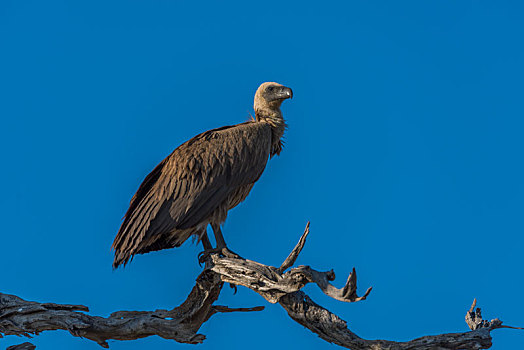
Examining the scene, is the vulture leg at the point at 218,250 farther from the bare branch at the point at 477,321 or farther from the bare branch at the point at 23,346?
the bare branch at the point at 477,321

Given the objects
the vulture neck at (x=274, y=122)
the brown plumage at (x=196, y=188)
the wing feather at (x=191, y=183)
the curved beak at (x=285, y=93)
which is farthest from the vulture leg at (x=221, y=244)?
the curved beak at (x=285, y=93)

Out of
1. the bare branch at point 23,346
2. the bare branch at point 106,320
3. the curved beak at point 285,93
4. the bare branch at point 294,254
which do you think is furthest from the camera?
the curved beak at point 285,93

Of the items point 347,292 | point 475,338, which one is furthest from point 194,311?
point 475,338

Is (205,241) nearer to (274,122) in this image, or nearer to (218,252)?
(218,252)

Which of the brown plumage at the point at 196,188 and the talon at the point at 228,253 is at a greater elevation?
the brown plumage at the point at 196,188

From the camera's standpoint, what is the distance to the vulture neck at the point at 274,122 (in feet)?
28.0

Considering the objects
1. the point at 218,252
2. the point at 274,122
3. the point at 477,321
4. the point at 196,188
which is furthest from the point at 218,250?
the point at 477,321

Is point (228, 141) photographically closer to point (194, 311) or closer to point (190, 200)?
point (190, 200)

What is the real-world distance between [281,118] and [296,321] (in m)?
2.75

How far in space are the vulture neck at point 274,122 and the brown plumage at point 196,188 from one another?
126 mm

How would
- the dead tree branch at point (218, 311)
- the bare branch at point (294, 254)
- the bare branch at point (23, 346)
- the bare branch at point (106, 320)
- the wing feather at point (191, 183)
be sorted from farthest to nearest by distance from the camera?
the wing feather at point (191, 183) < the bare branch at point (106, 320) < the bare branch at point (23, 346) < the dead tree branch at point (218, 311) < the bare branch at point (294, 254)

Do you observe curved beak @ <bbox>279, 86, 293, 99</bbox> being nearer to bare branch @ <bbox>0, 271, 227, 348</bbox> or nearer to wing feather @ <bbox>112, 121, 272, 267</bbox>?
wing feather @ <bbox>112, 121, 272, 267</bbox>

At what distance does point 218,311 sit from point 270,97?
257cm

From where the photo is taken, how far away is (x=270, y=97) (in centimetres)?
856
